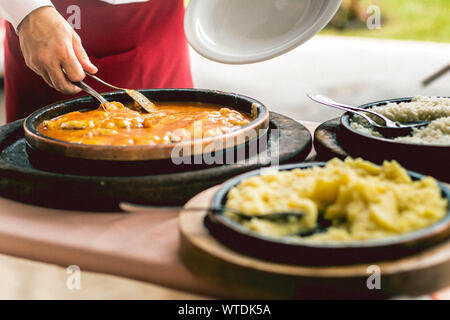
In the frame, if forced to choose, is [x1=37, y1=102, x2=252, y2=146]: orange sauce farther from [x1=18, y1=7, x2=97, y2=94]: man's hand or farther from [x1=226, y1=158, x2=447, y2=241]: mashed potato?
[x1=226, y1=158, x2=447, y2=241]: mashed potato

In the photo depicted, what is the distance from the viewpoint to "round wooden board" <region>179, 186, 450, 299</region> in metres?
1.06

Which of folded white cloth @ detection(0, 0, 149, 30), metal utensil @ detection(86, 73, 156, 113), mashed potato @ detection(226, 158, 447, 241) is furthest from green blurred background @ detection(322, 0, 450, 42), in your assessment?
mashed potato @ detection(226, 158, 447, 241)

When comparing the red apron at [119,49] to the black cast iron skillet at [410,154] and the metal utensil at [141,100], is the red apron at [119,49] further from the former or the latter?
the black cast iron skillet at [410,154]

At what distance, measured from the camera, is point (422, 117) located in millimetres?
1826

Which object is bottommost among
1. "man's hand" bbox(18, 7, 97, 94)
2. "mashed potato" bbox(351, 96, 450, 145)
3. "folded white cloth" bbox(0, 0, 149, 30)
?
"mashed potato" bbox(351, 96, 450, 145)

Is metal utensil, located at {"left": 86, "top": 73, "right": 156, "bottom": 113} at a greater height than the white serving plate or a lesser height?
lesser

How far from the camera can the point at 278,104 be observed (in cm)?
637

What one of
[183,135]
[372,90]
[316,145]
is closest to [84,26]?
[183,135]

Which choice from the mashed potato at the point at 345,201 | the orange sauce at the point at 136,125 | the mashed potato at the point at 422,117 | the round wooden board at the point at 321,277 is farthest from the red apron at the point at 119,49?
the round wooden board at the point at 321,277

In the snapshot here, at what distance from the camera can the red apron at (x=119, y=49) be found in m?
2.43

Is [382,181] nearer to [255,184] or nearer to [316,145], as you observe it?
[255,184]

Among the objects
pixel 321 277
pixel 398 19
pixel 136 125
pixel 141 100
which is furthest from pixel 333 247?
pixel 398 19

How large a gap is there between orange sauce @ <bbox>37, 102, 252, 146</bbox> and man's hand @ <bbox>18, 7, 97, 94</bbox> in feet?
0.45
